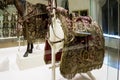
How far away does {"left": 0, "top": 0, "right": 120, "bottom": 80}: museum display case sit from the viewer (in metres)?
1.53

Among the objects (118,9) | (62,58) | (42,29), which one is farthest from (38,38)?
(118,9)

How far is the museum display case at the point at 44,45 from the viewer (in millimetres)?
1535

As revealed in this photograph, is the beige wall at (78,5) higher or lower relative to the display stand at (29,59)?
higher

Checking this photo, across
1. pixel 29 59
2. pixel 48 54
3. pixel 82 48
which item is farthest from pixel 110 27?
pixel 29 59

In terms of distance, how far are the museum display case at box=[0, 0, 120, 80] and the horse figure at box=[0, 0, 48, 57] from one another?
1.6 inches

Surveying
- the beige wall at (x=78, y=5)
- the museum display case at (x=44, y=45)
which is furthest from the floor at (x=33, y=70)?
the beige wall at (x=78, y=5)

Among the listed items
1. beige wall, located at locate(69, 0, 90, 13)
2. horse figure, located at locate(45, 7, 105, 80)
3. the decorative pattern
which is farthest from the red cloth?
beige wall, located at locate(69, 0, 90, 13)

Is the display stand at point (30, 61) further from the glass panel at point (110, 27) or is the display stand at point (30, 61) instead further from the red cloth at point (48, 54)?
the glass panel at point (110, 27)

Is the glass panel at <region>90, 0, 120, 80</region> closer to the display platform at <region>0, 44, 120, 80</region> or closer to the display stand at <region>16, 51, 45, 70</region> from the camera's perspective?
the display platform at <region>0, 44, 120, 80</region>

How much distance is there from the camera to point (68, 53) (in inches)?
63.5

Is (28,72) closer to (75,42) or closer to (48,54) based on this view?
(48,54)

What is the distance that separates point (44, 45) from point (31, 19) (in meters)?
0.26

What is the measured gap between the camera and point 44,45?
71.5 inches

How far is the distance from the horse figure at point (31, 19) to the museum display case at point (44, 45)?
4 centimetres
